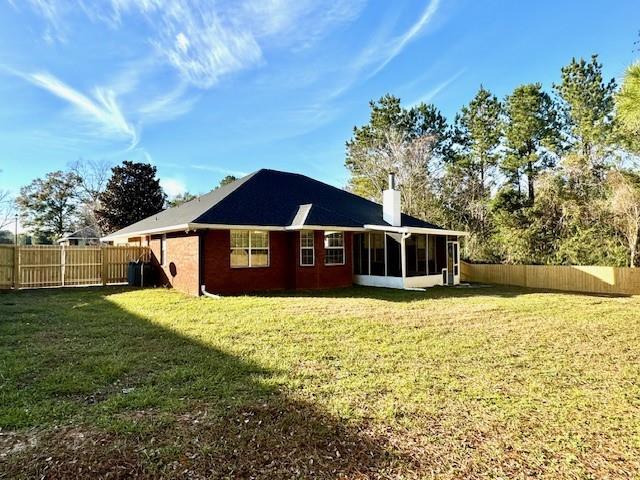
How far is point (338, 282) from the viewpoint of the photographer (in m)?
15.5

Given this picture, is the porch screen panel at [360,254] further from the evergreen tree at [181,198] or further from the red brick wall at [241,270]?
the evergreen tree at [181,198]

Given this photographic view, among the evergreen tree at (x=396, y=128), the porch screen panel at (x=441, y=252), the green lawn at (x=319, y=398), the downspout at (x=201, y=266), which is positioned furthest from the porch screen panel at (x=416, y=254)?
the evergreen tree at (x=396, y=128)

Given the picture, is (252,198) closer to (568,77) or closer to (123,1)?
(123,1)

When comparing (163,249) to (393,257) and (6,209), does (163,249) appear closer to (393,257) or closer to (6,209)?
(393,257)

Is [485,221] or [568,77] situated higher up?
[568,77]

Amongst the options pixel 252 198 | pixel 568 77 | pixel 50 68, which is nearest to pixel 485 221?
pixel 568 77

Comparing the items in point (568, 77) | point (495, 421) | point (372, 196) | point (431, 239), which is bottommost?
point (495, 421)

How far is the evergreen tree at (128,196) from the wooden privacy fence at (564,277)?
2377cm

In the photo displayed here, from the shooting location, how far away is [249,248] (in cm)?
1413

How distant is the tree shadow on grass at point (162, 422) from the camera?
9.83 feet

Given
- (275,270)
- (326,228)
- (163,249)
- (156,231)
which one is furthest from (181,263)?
(326,228)

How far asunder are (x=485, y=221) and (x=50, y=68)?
82.8 ft

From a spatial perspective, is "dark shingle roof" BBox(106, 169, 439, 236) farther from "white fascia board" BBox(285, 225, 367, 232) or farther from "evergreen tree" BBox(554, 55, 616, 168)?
"evergreen tree" BBox(554, 55, 616, 168)

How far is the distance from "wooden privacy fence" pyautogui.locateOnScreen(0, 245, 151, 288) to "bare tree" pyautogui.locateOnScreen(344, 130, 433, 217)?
672 inches
